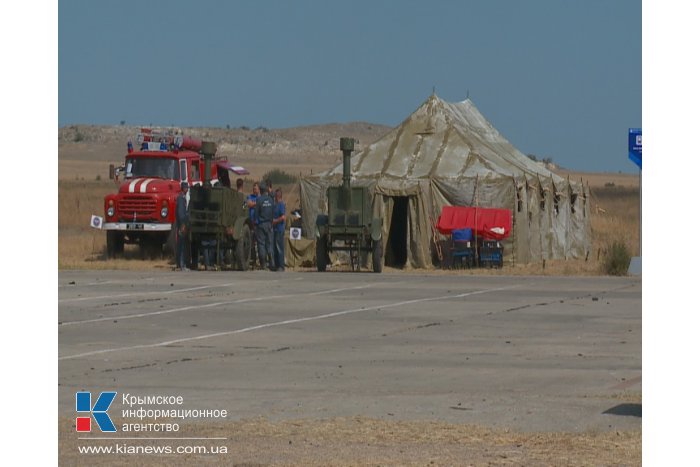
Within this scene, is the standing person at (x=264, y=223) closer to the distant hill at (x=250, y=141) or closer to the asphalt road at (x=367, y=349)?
the asphalt road at (x=367, y=349)

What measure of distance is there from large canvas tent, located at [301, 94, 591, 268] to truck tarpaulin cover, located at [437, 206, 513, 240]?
0.69 m

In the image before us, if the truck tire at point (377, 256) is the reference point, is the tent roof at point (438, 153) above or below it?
above

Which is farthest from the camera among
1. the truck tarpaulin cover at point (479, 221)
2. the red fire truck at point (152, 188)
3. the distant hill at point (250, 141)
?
the distant hill at point (250, 141)

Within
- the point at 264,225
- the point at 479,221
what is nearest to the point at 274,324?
the point at 264,225

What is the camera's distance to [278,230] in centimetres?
3316

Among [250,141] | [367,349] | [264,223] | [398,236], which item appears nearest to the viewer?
[367,349]

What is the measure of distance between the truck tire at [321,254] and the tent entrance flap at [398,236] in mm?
3599

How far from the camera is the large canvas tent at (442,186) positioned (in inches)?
1412

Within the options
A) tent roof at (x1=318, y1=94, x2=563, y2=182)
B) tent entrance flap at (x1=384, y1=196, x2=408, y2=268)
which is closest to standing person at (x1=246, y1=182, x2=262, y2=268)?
tent roof at (x1=318, y1=94, x2=563, y2=182)

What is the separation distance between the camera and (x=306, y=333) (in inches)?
741

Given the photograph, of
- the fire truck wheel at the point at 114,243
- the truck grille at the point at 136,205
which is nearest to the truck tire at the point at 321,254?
the truck grille at the point at 136,205

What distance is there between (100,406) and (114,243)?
25568 millimetres

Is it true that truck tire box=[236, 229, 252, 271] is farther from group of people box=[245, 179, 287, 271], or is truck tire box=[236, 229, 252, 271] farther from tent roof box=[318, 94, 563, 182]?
tent roof box=[318, 94, 563, 182]

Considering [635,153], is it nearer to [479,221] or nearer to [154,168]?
[479,221]
